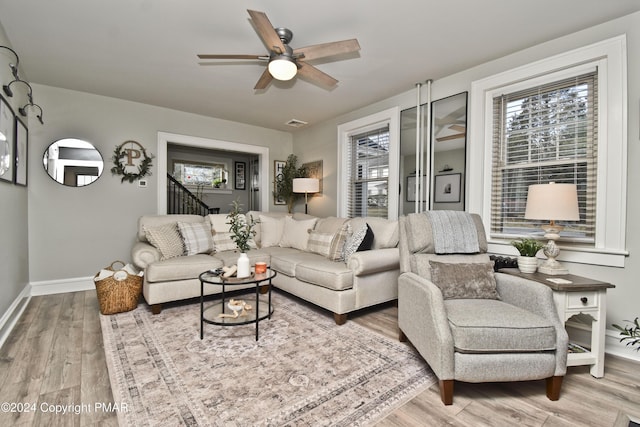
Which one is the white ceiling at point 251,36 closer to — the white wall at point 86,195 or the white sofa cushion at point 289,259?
the white wall at point 86,195

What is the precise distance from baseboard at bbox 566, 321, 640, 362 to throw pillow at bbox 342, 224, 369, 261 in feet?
6.03

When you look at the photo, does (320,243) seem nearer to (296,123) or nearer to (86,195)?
(296,123)

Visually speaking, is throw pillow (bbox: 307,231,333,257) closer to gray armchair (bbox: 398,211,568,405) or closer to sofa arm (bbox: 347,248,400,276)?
sofa arm (bbox: 347,248,400,276)

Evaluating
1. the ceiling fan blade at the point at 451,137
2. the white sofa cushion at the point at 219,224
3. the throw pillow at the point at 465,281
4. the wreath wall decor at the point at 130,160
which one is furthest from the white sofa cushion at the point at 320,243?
the wreath wall decor at the point at 130,160

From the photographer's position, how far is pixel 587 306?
72.4 inches

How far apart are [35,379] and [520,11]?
161 inches

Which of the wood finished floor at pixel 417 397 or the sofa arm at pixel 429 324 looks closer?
the wood finished floor at pixel 417 397

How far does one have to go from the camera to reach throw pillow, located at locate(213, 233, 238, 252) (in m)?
3.79

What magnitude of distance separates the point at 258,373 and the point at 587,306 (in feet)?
7.00

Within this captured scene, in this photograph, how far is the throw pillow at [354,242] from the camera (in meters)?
2.99

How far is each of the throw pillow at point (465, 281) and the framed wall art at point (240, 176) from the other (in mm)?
6514

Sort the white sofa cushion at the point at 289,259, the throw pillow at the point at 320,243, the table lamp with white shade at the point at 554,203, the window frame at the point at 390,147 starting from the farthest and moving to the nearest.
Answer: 1. the window frame at the point at 390,147
2. the throw pillow at the point at 320,243
3. the white sofa cushion at the point at 289,259
4. the table lamp with white shade at the point at 554,203

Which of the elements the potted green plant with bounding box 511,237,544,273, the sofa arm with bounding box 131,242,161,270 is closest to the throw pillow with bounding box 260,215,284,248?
the sofa arm with bounding box 131,242,161,270

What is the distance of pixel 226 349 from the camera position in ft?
7.17
